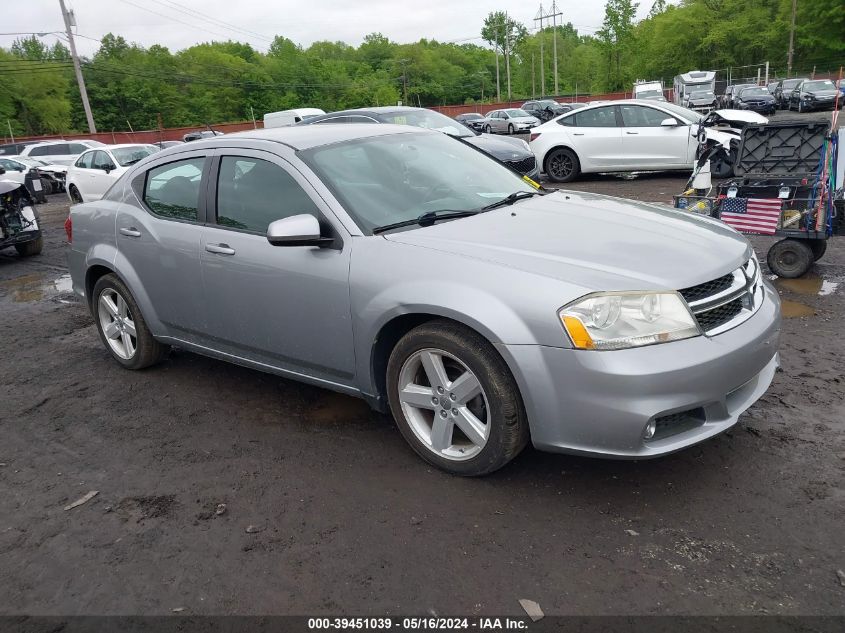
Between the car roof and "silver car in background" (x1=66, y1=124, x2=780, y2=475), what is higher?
the car roof

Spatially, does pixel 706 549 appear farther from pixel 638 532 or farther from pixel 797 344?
pixel 797 344

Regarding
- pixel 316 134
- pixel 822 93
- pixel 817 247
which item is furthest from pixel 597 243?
pixel 822 93

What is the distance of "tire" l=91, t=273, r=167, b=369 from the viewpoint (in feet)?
16.3

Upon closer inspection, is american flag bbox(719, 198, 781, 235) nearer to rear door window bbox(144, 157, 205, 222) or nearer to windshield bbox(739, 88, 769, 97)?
rear door window bbox(144, 157, 205, 222)

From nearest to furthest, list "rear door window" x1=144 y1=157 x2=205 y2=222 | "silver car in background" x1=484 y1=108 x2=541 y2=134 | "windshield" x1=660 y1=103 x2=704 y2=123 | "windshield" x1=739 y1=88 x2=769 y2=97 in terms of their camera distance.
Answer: "rear door window" x1=144 y1=157 x2=205 y2=222 → "windshield" x1=660 y1=103 x2=704 y2=123 → "windshield" x1=739 y1=88 x2=769 y2=97 → "silver car in background" x1=484 y1=108 x2=541 y2=134

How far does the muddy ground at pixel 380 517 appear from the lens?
2.66 m

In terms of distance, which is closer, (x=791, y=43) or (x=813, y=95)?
(x=813, y=95)

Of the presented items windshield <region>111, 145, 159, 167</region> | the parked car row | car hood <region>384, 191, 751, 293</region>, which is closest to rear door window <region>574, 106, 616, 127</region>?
windshield <region>111, 145, 159, 167</region>

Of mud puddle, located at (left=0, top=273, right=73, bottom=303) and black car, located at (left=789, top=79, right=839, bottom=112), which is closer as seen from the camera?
mud puddle, located at (left=0, top=273, right=73, bottom=303)

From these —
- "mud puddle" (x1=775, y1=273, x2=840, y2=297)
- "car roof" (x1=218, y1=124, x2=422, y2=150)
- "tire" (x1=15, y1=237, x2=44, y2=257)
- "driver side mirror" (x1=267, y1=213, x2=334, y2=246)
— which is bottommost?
"mud puddle" (x1=775, y1=273, x2=840, y2=297)

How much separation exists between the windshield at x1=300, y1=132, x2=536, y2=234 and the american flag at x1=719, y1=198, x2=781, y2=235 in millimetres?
3087

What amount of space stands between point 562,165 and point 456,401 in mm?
12006

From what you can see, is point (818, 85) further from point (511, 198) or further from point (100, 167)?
point (511, 198)

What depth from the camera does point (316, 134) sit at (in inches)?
169
